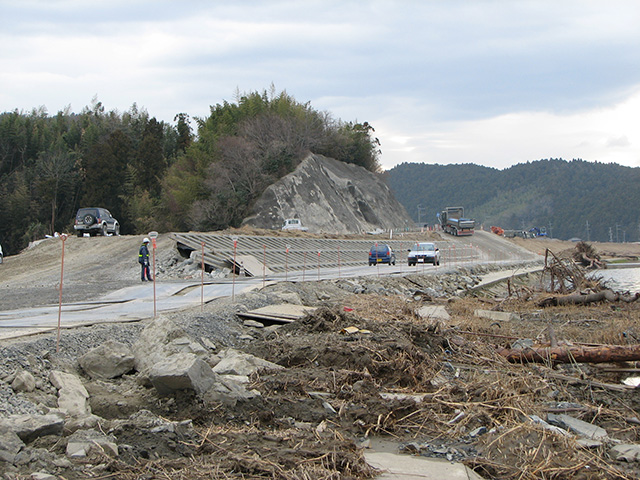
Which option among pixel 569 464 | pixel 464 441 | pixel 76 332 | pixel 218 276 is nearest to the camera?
pixel 569 464

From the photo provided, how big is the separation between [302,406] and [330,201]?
6752cm

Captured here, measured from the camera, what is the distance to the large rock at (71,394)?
23.2ft

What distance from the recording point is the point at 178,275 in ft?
102

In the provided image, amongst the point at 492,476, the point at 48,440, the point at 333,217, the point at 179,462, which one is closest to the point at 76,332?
the point at 48,440

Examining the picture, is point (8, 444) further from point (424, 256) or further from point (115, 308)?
point (424, 256)

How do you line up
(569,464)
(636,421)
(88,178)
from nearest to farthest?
(569,464), (636,421), (88,178)

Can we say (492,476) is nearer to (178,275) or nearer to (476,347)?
(476,347)

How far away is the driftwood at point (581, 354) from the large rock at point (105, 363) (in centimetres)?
635

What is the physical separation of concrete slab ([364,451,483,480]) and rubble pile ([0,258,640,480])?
0.19 meters

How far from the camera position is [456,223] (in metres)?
85.9

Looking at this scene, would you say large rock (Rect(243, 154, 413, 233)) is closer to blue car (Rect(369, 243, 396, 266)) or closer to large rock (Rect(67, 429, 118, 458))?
blue car (Rect(369, 243, 396, 266))

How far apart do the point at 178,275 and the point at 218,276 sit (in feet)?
8.37

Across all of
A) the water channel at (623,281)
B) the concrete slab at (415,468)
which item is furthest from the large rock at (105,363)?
the water channel at (623,281)

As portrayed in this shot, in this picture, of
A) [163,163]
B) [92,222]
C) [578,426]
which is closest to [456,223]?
[163,163]
